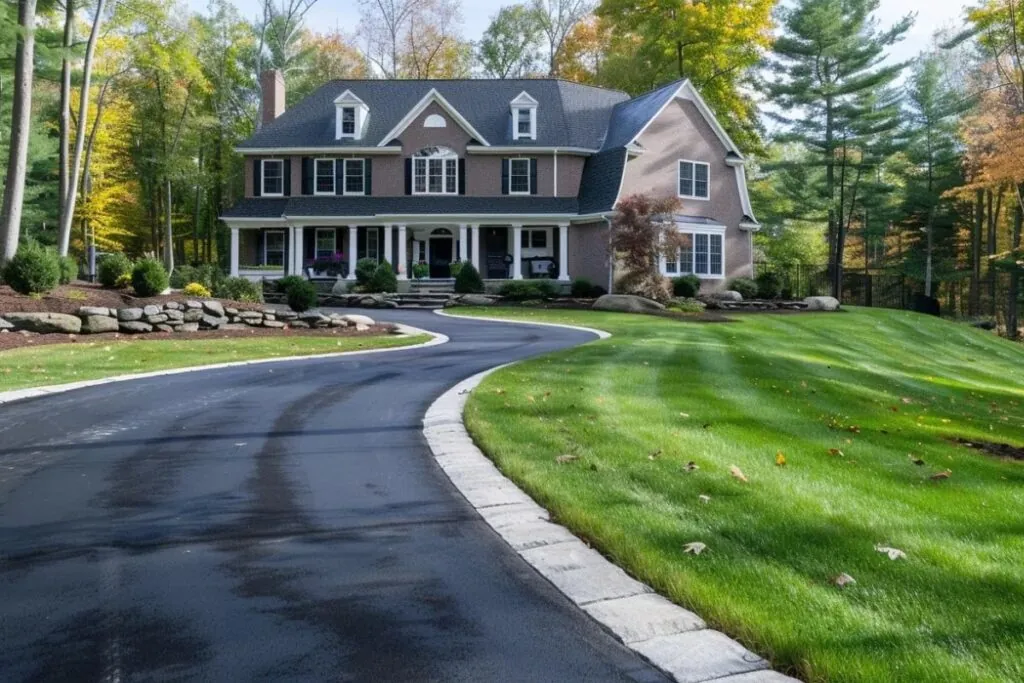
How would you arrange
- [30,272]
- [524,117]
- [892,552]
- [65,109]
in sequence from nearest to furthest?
[892,552] → [30,272] → [65,109] → [524,117]

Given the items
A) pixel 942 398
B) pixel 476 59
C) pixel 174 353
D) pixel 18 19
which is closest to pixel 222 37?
pixel 476 59

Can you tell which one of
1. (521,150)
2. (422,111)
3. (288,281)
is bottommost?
(288,281)

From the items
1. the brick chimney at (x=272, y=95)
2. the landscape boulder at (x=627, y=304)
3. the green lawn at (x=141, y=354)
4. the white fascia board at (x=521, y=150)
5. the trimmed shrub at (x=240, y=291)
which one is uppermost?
the brick chimney at (x=272, y=95)

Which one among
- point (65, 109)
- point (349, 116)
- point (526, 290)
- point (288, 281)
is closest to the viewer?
point (288, 281)

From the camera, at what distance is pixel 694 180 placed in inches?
1314

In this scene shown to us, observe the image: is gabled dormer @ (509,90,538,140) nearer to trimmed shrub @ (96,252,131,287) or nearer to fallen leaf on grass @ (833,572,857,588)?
trimmed shrub @ (96,252,131,287)

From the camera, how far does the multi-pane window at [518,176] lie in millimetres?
34062

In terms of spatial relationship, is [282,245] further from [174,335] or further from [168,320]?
[174,335]

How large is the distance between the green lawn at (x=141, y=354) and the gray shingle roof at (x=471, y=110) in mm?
18514

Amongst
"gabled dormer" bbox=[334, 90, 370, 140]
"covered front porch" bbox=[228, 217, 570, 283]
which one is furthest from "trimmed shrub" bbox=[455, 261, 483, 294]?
"gabled dormer" bbox=[334, 90, 370, 140]

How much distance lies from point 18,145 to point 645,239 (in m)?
16.7

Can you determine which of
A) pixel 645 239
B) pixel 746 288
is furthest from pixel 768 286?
pixel 645 239

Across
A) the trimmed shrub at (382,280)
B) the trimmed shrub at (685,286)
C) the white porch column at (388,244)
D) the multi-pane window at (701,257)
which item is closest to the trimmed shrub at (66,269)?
the trimmed shrub at (382,280)

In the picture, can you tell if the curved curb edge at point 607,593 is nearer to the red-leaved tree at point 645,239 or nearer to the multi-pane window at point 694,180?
the red-leaved tree at point 645,239
